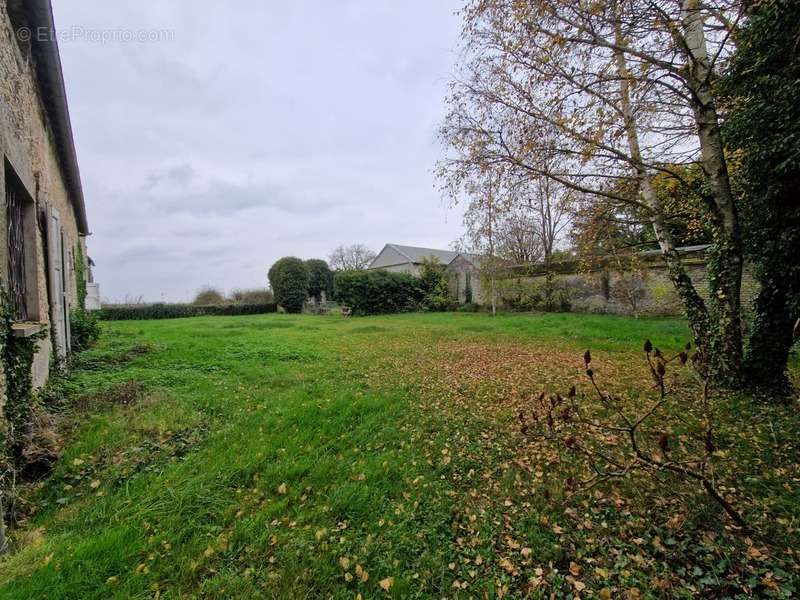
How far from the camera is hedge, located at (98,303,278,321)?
19109 millimetres

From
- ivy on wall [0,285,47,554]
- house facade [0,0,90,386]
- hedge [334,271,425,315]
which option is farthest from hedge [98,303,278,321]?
ivy on wall [0,285,47,554]

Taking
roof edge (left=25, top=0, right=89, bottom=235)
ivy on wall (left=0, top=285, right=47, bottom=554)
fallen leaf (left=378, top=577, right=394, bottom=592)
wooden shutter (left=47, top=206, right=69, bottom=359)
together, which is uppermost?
roof edge (left=25, top=0, right=89, bottom=235)

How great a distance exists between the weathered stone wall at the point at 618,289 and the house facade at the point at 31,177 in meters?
11.0

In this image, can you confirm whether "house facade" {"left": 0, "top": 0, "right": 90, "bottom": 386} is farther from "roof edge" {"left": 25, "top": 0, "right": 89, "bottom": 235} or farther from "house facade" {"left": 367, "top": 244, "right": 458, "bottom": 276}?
"house facade" {"left": 367, "top": 244, "right": 458, "bottom": 276}

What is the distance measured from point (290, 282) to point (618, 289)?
18127 millimetres

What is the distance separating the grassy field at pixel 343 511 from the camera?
1.74m

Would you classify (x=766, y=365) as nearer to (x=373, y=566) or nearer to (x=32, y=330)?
(x=373, y=566)

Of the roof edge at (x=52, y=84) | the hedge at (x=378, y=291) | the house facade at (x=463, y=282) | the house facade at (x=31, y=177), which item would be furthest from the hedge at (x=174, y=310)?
the house facade at (x=31, y=177)

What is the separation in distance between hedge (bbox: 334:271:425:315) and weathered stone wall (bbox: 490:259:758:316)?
5449 mm

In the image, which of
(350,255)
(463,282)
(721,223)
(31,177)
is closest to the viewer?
(31,177)

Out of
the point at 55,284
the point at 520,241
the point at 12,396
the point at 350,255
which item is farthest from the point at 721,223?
the point at 350,255

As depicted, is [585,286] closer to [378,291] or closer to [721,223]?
[378,291]

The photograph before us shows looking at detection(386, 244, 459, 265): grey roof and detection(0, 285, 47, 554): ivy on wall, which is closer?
detection(0, 285, 47, 554): ivy on wall

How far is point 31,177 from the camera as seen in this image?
158 inches
